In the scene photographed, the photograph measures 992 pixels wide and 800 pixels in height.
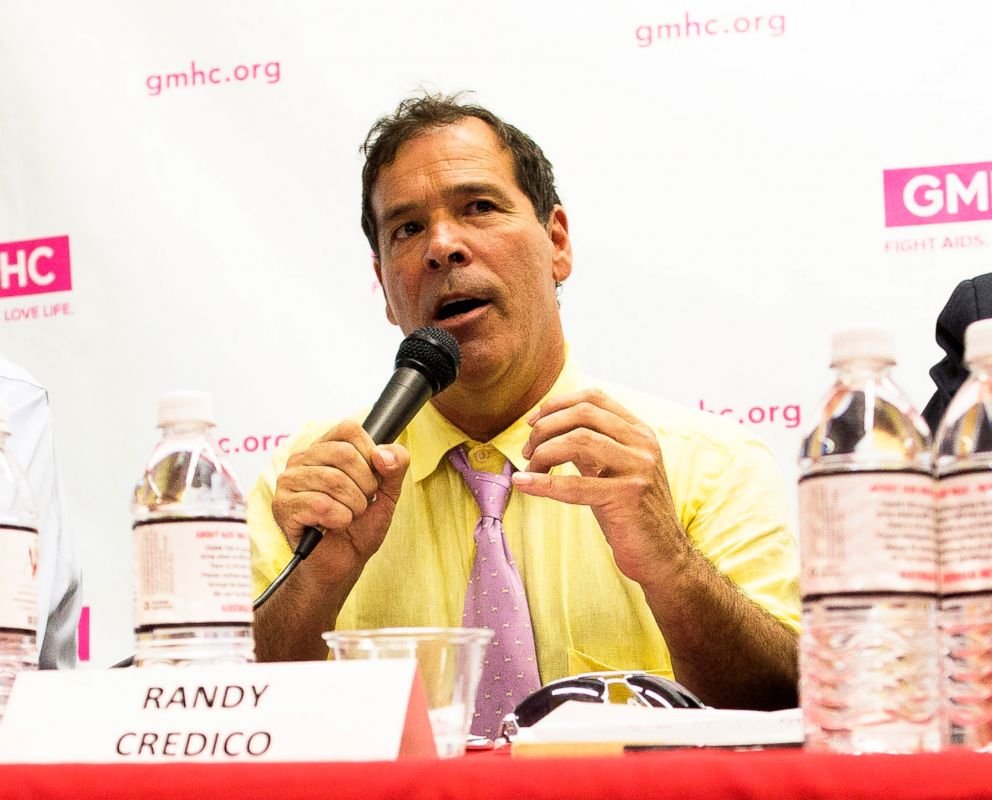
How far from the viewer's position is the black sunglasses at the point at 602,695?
994 mm

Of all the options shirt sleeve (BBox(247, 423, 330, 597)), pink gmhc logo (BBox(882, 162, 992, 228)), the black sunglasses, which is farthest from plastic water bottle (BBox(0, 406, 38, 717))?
pink gmhc logo (BBox(882, 162, 992, 228))

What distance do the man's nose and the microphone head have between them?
38 cm

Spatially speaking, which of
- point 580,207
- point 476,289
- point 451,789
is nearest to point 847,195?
point 580,207

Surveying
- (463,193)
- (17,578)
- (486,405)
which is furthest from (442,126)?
(17,578)

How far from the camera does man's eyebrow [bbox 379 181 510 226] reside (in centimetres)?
190

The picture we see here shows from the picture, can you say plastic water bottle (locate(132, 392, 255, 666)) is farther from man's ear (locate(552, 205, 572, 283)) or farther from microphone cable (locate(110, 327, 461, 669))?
man's ear (locate(552, 205, 572, 283))

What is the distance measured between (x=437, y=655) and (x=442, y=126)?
1259 millimetres

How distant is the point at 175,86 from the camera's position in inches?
105

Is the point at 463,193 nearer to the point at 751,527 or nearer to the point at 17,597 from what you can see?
the point at 751,527

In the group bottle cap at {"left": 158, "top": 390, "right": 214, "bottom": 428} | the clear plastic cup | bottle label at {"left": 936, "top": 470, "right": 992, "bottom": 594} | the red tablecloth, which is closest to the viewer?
the red tablecloth

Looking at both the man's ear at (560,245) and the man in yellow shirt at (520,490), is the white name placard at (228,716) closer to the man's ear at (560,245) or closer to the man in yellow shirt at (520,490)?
the man in yellow shirt at (520,490)

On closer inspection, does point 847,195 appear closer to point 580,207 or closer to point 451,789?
point 580,207

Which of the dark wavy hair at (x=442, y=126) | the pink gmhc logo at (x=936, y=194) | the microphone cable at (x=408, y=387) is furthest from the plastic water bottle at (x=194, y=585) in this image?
the pink gmhc logo at (x=936, y=194)

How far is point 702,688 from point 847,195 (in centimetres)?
111
